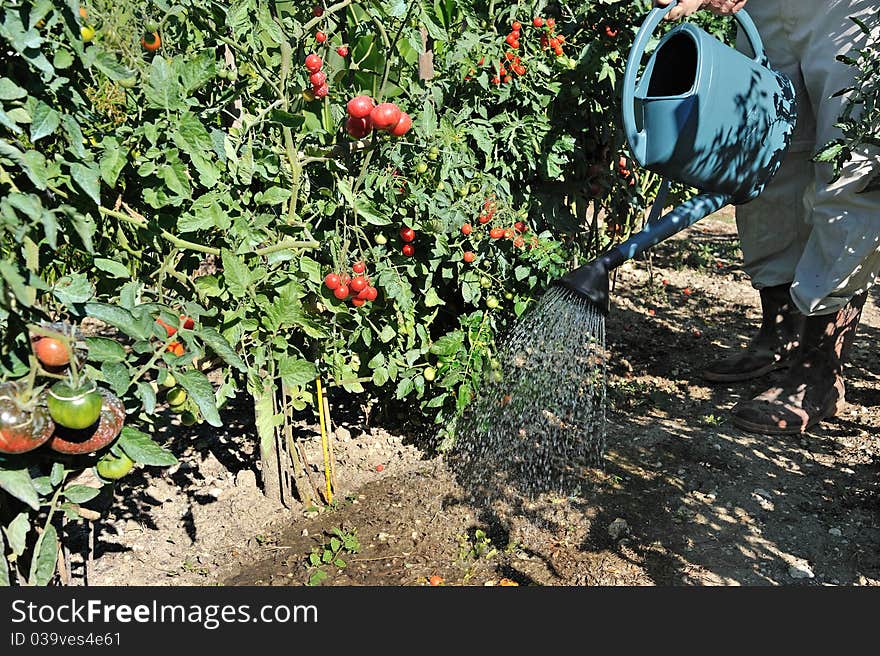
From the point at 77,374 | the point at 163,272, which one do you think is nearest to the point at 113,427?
the point at 77,374

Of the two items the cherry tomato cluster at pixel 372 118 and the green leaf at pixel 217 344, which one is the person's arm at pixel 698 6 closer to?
the cherry tomato cluster at pixel 372 118

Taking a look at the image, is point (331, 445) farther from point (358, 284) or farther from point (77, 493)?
point (77, 493)

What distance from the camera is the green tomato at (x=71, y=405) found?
60.1 inches

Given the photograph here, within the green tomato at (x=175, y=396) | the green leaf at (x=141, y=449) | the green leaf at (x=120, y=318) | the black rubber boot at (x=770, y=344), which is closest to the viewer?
the green leaf at (x=120, y=318)

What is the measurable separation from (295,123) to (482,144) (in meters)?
0.68

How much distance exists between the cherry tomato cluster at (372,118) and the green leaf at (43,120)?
726mm

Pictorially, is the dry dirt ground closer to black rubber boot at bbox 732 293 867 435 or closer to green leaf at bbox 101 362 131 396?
black rubber boot at bbox 732 293 867 435

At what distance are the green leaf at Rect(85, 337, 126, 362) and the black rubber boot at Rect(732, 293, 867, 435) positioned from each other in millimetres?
2214

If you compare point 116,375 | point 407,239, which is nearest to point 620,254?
point 407,239

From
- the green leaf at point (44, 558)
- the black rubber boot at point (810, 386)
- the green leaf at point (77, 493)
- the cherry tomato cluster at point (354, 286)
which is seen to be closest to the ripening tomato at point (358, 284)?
the cherry tomato cluster at point (354, 286)

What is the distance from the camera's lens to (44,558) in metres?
1.74

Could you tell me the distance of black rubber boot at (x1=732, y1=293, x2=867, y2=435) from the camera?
121 inches

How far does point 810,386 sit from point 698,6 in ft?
4.57

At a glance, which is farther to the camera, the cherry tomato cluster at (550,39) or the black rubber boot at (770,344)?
the black rubber boot at (770,344)
